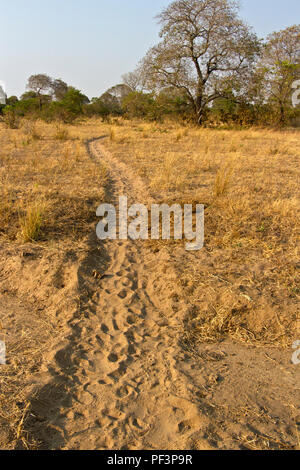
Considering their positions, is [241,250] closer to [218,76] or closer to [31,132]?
[31,132]

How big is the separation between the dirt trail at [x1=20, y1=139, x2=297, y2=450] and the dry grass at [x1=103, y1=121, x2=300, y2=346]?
215mm

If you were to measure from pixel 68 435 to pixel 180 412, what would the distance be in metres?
0.65

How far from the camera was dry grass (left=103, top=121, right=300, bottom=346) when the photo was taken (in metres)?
2.82

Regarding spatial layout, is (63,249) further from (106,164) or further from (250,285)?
(106,164)

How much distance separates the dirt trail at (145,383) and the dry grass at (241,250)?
21 centimetres

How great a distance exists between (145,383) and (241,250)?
2024 mm

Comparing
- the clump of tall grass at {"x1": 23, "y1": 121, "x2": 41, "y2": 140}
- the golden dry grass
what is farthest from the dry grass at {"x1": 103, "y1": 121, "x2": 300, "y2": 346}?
the clump of tall grass at {"x1": 23, "y1": 121, "x2": 41, "y2": 140}

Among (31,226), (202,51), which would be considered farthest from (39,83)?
(31,226)

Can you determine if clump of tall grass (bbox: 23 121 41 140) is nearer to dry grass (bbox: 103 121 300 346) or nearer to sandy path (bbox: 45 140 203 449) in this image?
dry grass (bbox: 103 121 300 346)

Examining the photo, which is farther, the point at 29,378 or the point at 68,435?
the point at 29,378

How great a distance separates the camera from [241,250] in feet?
12.2

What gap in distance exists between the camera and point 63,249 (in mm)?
3678
